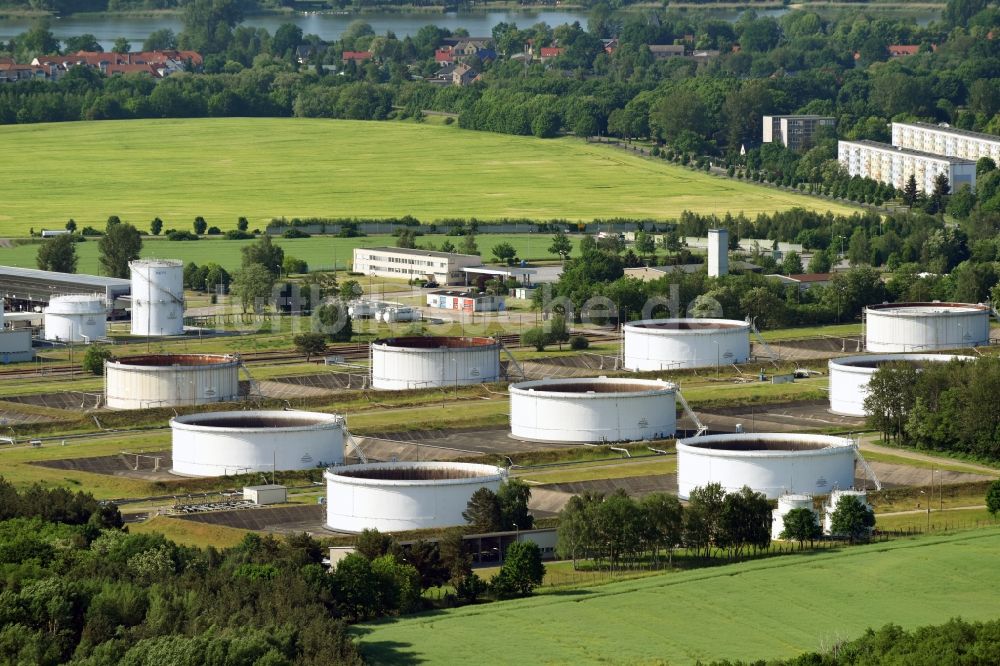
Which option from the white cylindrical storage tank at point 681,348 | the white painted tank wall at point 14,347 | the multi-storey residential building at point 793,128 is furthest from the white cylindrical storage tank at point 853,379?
the multi-storey residential building at point 793,128

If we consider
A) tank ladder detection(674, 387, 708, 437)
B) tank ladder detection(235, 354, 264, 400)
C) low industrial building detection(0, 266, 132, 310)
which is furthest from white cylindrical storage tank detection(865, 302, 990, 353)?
low industrial building detection(0, 266, 132, 310)

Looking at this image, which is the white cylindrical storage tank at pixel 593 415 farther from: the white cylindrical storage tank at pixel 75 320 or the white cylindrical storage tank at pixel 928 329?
the white cylindrical storage tank at pixel 75 320

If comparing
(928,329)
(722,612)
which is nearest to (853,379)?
(928,329)

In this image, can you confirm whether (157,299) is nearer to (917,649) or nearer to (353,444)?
(353,444)

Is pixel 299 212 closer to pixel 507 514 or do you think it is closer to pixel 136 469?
pixel 136 469

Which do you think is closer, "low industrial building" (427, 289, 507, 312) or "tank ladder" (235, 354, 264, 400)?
"tank ladder" (235, 354, 264, 400)

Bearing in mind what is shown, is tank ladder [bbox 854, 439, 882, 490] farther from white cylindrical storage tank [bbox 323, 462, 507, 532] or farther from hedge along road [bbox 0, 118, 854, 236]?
hedge along road [bbox 0, 118, 854, 236]

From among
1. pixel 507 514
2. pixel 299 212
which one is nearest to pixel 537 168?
pixel 299 212
